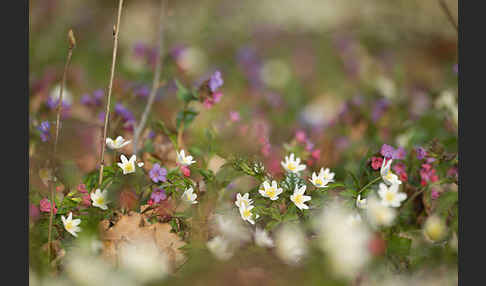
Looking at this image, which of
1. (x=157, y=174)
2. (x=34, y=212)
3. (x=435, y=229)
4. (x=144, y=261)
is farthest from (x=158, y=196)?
(x=435, y=229)

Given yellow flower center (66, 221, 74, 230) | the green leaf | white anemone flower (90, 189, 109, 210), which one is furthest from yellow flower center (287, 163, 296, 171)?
yellow flower center (66, 221, 74, 230)

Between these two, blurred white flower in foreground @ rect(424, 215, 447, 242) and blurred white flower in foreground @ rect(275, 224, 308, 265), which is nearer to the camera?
blurred white flower in foreground @ rect(275, 224, 308, 265)

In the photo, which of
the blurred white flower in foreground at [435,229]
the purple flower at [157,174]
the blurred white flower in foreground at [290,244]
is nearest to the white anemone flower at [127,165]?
the purple flower at [157,174]

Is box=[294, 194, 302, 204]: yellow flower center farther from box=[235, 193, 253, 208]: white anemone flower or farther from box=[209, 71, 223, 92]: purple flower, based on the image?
box=[209, 71, 223, 92]: purple flower

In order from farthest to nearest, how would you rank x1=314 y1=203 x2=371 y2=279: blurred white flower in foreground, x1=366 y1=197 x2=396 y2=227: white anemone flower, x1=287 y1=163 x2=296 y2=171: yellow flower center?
x1=287 y1=163 x2=296 y2=171: yellow flower center → x1=366 y1=197 x2=396 y2=227: white anemone flower → x1=314 y1=203 x2=371 y2=279: blurred white flower in foreground

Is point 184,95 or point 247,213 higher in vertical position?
point 184,95

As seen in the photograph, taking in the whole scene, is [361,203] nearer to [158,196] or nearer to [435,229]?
[435,229]
